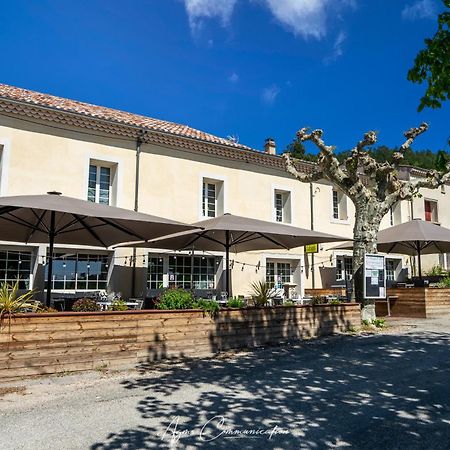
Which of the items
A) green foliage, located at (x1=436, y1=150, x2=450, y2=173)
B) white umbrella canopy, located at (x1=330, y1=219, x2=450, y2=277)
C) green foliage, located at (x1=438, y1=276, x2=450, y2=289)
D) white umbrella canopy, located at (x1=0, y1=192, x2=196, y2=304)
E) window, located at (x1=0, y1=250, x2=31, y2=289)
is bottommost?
green foliage, located at (x1=438, y1=276, x2=450, y2=289)

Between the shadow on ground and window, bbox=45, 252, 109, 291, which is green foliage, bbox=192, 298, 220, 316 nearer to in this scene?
the shadow on ground

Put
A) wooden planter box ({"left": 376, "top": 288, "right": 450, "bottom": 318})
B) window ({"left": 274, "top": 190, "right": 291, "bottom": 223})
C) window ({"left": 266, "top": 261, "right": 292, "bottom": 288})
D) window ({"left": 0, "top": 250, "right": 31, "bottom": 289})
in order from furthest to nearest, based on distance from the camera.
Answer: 1. window ({"left": 274, "top": 190, "right": 291, "bottom": 223})
2. window ({"left": 266, "top": 261, "right": 292, "bottom": 288})
3. wooden planter box ({"left": 376, "top": 288, "right": 450, "bottom": 318})
4. window ({"left": 0, "top": 250, "right": 31, "bottom": 289})

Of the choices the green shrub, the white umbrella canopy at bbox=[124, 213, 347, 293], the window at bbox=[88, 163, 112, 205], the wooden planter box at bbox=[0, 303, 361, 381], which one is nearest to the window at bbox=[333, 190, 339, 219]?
the white umbrella canopy at bbox=[124, 213, 347, 293]

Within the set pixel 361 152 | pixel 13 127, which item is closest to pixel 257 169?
pixel 361 152

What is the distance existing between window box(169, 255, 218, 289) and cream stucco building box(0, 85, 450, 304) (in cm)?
4

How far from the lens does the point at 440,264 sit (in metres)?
23.4

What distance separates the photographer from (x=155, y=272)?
47.5 ft

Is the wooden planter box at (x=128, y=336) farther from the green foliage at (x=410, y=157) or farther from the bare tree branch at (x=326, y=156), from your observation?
the green foliage at (x=410, y=157)

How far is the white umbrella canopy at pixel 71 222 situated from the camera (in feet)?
24.5

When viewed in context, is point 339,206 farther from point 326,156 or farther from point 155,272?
point 155,272

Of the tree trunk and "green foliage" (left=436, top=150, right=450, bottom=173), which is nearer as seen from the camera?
"green foliage" (left=436, top=150, right=450, bottom=173)

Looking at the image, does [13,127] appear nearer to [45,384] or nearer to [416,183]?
[45,384]

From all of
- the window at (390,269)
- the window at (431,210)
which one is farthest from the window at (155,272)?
the window at (431,210)

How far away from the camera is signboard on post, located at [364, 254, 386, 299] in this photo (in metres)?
11.7
